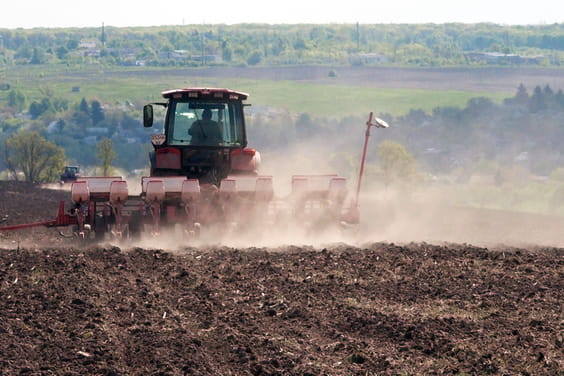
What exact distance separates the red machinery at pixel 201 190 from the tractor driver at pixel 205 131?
0.06ft

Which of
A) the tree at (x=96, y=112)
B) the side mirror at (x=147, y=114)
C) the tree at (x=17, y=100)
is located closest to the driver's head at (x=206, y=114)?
the side mirror at (x=147, y=114)

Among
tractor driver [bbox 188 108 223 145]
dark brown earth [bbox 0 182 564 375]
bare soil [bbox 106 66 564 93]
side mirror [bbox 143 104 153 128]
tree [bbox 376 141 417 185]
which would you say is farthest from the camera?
bare soil [bbox 106 66 564 93]

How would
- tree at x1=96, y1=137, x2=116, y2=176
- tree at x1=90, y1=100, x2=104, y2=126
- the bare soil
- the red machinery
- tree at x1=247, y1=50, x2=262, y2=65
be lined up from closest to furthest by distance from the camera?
1. the red machinery
2. tree at x1=96, y1=137, x2=116, y2=176
3. tree at x1=90, y1=100, x2=104, y2=126
4. the bare soil
5. tree at x1=247, y1=50, x2=262, y2=65

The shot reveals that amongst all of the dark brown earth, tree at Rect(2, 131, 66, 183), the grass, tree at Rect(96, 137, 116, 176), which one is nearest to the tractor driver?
the dark brown earth

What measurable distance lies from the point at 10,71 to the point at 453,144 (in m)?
95.9

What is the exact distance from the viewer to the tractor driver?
20781 millimetres

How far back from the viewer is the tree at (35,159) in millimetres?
63469

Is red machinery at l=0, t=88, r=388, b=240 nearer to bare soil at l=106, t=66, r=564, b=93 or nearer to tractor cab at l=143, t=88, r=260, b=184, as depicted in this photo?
tractor cab at l=143, t=88, r=260, b=184

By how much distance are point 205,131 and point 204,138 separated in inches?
5.8

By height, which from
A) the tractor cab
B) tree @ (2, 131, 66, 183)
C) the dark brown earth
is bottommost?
tree @ (2, 131, 66, 183)

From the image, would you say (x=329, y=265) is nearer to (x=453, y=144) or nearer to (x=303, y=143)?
(x=303, y=143)

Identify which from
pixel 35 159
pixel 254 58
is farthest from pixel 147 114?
pixel 254 58

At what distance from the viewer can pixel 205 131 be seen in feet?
68.4

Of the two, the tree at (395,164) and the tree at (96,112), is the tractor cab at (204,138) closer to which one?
the tree at (395,164)
